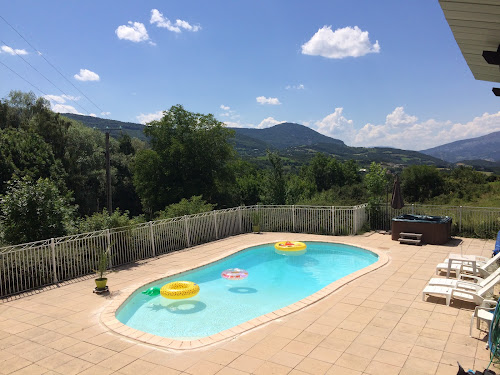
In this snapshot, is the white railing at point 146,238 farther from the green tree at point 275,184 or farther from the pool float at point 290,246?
the green tree at point 275,184

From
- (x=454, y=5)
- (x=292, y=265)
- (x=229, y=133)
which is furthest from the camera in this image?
(x=229, y=133)

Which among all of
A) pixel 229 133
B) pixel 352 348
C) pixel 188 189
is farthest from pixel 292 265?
pixel 229 133

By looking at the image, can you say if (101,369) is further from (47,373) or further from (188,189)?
(188,189)

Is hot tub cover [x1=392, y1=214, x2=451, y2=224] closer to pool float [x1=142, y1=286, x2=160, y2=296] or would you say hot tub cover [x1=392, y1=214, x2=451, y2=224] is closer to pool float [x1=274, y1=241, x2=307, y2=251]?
pool float [x1=274, y1=241, x2=307, y2=251]

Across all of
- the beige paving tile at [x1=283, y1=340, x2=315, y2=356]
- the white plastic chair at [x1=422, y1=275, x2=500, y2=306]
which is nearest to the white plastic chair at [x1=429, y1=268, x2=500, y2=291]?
the white plastic chair at [x1=422, y1=275, x2=500, y2=306]

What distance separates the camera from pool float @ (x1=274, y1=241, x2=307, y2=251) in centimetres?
1254

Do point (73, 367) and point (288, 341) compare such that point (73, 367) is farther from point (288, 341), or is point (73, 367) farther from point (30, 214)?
point (30, 214)

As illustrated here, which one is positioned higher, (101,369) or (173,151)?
(173,151)

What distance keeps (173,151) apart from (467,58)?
66.4ft

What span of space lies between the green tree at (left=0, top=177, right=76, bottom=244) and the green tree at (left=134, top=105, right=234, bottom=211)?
1432 cm

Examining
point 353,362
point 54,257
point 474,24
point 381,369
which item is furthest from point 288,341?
point 54,257

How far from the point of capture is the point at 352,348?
5012mm

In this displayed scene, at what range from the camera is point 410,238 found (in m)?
12.4

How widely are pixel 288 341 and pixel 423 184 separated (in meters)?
38.2
